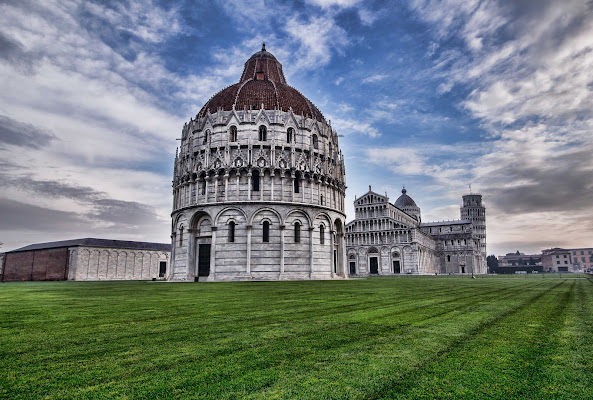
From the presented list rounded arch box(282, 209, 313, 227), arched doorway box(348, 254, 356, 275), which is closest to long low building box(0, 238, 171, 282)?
rounded arch box(282, 209, 313, 227)

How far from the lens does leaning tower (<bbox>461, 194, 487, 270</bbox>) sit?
147 meters

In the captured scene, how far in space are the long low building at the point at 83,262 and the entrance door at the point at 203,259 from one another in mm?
33574

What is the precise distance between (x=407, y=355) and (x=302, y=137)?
37000 mm

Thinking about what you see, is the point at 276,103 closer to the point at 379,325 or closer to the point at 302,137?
the point at 302,137

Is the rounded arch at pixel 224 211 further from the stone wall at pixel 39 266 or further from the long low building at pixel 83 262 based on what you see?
the stone wall at pixel 39 266

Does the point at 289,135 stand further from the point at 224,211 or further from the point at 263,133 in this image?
the point at 224,211

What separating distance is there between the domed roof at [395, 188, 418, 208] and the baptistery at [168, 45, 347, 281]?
94.0m

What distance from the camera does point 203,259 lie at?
124ft

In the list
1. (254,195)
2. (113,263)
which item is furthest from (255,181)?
(113,263)

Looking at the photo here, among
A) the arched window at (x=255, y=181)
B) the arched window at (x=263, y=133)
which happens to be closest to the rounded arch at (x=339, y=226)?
the arched window at (x=255, y=181)

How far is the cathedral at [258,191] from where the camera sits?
36.6 metres

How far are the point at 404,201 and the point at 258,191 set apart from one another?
10384 centimetres

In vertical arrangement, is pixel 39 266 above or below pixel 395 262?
below

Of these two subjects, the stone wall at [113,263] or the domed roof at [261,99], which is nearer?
the domed roof at [261,99]
